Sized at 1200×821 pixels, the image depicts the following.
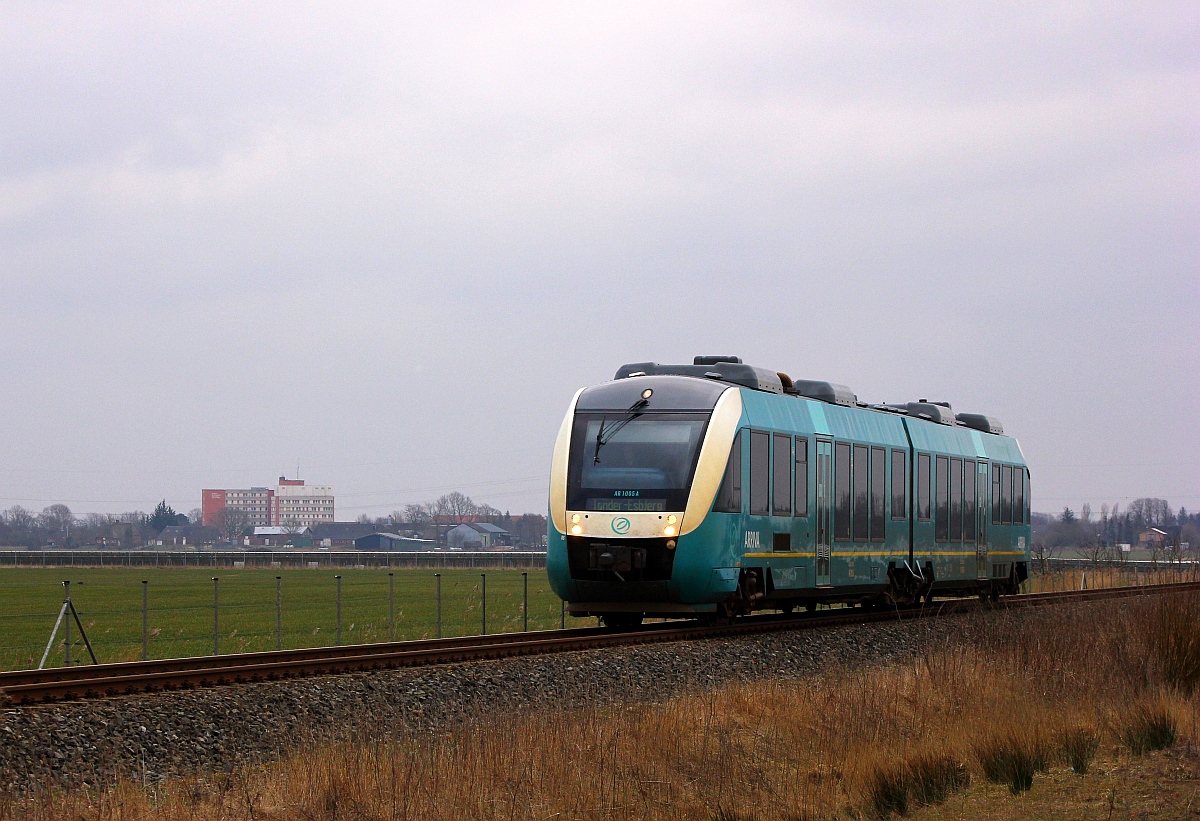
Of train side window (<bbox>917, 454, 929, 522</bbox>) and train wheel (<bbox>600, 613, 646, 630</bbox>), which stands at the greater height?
train side window (<bbox>917, 454, 929, 522</bbox>)

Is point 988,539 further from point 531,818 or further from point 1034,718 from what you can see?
point 531,818

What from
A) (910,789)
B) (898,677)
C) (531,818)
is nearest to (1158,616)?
(898,677)

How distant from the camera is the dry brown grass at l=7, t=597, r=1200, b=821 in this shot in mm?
11055

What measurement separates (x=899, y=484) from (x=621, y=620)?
22.3 feet

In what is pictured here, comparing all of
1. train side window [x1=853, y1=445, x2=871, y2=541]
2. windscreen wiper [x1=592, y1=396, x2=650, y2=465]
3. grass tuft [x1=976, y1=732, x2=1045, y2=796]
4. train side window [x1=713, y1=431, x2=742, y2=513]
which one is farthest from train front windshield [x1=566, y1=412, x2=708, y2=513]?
grass tuft [x1=976, y1=732, x2=1045, y2=796]

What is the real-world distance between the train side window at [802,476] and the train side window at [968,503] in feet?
27.9

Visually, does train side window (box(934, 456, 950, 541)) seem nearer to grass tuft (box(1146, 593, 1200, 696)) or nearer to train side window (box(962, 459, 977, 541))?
train side window (box(962, 459, 977, 541))

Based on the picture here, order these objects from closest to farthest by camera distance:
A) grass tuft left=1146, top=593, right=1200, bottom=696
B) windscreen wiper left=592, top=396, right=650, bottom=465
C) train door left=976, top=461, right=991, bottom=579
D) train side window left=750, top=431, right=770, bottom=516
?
grass tuft left=1146, top=593, right=1200, bottom=696 < windscreen wiper left=592, top=396, right=650, bottom=465 < train side window left=750, top=431, right=770, bottom=516 < train door left=976, top=461, right=991, bottom=579

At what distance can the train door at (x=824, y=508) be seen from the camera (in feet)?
82.5

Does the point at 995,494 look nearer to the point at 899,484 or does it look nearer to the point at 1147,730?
the point at 899,484

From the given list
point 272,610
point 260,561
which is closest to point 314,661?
point 272,610

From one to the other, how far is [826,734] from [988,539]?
65.2ft

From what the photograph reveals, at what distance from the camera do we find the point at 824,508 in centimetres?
2541

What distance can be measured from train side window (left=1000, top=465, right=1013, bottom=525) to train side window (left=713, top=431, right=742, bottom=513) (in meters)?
14.3
